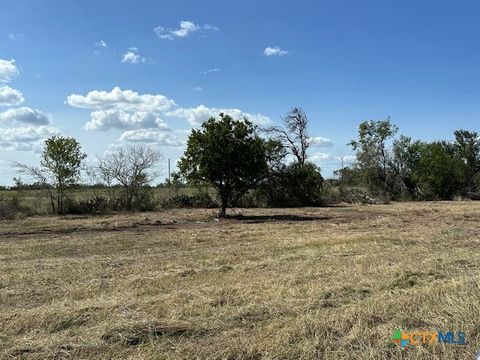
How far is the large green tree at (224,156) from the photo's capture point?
85.8 ft

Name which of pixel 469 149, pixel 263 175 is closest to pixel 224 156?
pixel 263 175

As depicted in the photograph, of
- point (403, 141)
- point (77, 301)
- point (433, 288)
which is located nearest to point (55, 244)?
point (77, 301)

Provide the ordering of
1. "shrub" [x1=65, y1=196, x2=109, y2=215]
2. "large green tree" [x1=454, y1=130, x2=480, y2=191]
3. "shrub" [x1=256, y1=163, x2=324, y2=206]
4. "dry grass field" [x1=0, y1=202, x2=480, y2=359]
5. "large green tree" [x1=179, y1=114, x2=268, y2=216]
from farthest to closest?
1. "large green tree" [x1=454, y1=130, x2=480, y2=191]
2. "shrub" [x1=256, y1=163, x2=324, y2=206]
3. "shrub" [x1=65, y1=196, x2=109, y2=215]
4. "large green tree" [x1=179, y1=114, x2=268, y2=216]
5. "dry grass field" [x1=0, y1=202, x2=480, y2=359]

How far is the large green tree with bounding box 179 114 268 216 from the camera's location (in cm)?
2616

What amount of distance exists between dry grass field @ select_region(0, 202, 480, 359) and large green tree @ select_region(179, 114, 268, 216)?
40.8 feet

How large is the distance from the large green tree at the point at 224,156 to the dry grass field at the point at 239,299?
40.8 feet

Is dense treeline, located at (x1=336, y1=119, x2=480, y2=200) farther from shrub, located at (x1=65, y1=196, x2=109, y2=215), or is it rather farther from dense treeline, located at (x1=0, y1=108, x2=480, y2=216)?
shrub, located at (x1=65, y1=196, x2=109, y2=215)

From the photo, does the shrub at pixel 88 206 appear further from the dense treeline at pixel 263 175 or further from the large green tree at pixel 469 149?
the large green tree at pixel 469 149

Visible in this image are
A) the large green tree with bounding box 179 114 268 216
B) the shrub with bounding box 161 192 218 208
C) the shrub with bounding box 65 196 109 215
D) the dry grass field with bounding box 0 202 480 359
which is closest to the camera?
the dry grass field with bounding box 0 202 480 359

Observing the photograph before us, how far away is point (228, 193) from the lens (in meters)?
27.5

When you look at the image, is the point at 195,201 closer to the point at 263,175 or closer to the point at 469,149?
the point at 263,175

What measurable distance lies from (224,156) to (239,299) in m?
19.4

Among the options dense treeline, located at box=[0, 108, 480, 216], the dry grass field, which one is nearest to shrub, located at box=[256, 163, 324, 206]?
dense treeline, located at box=[0, 108, 480, 216]

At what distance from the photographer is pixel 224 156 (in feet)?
85.8
